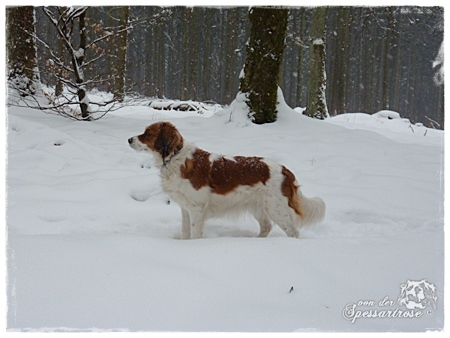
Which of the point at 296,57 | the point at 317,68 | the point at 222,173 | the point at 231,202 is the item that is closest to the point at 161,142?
the point at 222,173

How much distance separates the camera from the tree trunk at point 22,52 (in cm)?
781

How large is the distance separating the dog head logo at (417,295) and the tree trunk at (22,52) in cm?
764

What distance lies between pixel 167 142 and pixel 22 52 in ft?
18.4

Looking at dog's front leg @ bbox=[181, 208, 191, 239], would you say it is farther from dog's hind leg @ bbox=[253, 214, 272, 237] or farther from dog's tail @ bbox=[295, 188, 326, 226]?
dog's tail @ bbox=[295, 188, 326, 226]

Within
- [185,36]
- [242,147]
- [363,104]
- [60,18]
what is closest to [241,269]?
[242,147]

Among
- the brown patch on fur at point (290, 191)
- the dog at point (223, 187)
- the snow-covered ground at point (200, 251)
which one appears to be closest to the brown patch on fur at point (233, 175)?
the dog at point (223, 187)

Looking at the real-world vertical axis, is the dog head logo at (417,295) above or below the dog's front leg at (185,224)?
above

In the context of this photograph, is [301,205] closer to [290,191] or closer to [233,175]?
[290,191]

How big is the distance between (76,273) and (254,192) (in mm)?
2103

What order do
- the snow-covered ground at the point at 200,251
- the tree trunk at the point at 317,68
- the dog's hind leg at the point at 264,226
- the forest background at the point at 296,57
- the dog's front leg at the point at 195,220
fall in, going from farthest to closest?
the forest background at the point at 296,57 < the tree trunk at the point at 317,68 < the dog's hind leg at the point at 264,226 < the dog's front leg at the point at 195,220 < the snow-covered ground at the point at 200,251

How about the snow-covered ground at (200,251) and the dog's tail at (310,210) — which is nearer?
the snow-covered ground at (200,251)

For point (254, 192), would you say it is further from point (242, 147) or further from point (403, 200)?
point (242, 147)

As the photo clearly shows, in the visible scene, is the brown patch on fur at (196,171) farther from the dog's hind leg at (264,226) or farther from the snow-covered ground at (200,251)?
the dog's hind leg at (264,226)

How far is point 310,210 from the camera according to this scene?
4.21 metres
